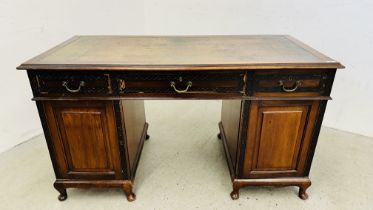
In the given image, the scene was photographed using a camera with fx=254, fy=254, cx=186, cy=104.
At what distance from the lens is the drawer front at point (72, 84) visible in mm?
1200

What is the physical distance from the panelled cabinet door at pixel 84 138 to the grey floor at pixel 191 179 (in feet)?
0.73

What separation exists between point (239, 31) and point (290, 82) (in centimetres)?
134

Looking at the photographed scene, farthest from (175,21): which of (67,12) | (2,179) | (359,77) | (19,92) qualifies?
(2,179)

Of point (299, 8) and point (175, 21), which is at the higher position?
point (299, 8)

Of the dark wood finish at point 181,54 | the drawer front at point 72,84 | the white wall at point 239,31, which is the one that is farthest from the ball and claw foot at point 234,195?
the white wall at point 239,31

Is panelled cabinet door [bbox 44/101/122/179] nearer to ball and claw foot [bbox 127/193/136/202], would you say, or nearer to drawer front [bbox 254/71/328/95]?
ball and claw foot [bbox 127/193/136/202]

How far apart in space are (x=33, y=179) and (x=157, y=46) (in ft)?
3.97

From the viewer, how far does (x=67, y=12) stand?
209 centimetres

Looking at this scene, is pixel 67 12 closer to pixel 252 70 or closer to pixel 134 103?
pixel 134 103

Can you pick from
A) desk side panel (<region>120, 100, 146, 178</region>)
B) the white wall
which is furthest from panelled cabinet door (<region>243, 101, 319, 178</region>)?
the white wall

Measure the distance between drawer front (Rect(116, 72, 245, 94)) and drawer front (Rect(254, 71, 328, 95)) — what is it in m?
0.09

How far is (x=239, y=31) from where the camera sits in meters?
2.43

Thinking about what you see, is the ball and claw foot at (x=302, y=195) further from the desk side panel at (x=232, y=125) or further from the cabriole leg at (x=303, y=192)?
the desk side panel at (x=232, y=125)

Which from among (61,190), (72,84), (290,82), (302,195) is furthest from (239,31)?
(61,190)
